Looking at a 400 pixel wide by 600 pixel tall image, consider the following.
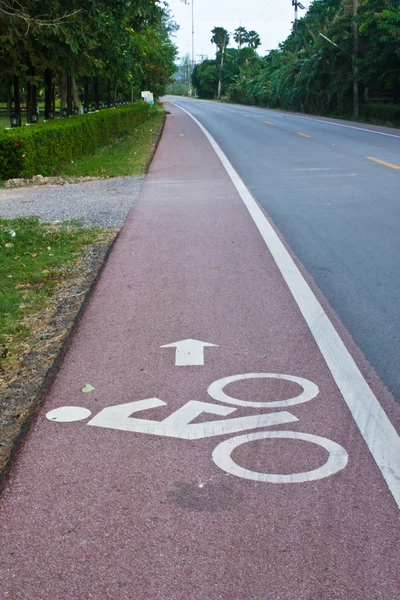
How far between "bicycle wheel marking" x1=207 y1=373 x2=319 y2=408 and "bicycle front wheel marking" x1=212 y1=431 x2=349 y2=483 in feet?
1.22

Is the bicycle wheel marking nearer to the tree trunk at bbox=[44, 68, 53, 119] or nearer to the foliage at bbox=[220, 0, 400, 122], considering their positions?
the tree trunk at bbox=[44, 68, 53, 119]

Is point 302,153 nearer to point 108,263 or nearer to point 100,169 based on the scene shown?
point 100,169

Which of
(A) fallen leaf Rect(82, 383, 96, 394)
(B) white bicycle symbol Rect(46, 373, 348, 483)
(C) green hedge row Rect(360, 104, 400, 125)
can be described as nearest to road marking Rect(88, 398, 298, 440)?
(B) white bicycle symbol Rect(46, 373, 348, 483)

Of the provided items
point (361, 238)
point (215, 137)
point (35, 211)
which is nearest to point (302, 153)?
point (215, 137)

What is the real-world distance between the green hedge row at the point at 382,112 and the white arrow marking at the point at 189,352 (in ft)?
111

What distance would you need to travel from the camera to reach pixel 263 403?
4.22 m

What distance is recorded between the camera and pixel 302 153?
20453 millimetres

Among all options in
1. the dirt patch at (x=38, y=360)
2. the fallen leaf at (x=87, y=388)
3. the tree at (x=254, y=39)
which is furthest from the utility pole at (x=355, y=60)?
the tree at (x=254, y=39)

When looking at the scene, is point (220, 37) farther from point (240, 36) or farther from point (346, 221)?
point (346, 221)

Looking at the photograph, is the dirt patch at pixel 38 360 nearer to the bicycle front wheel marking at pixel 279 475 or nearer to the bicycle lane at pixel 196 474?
the bicycle lane at pixel 196 474

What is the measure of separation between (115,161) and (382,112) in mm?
23828

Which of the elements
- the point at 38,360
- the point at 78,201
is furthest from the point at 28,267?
the point at 78,201

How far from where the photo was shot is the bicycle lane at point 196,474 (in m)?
2.71

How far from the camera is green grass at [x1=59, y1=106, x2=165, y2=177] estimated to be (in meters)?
17.7
